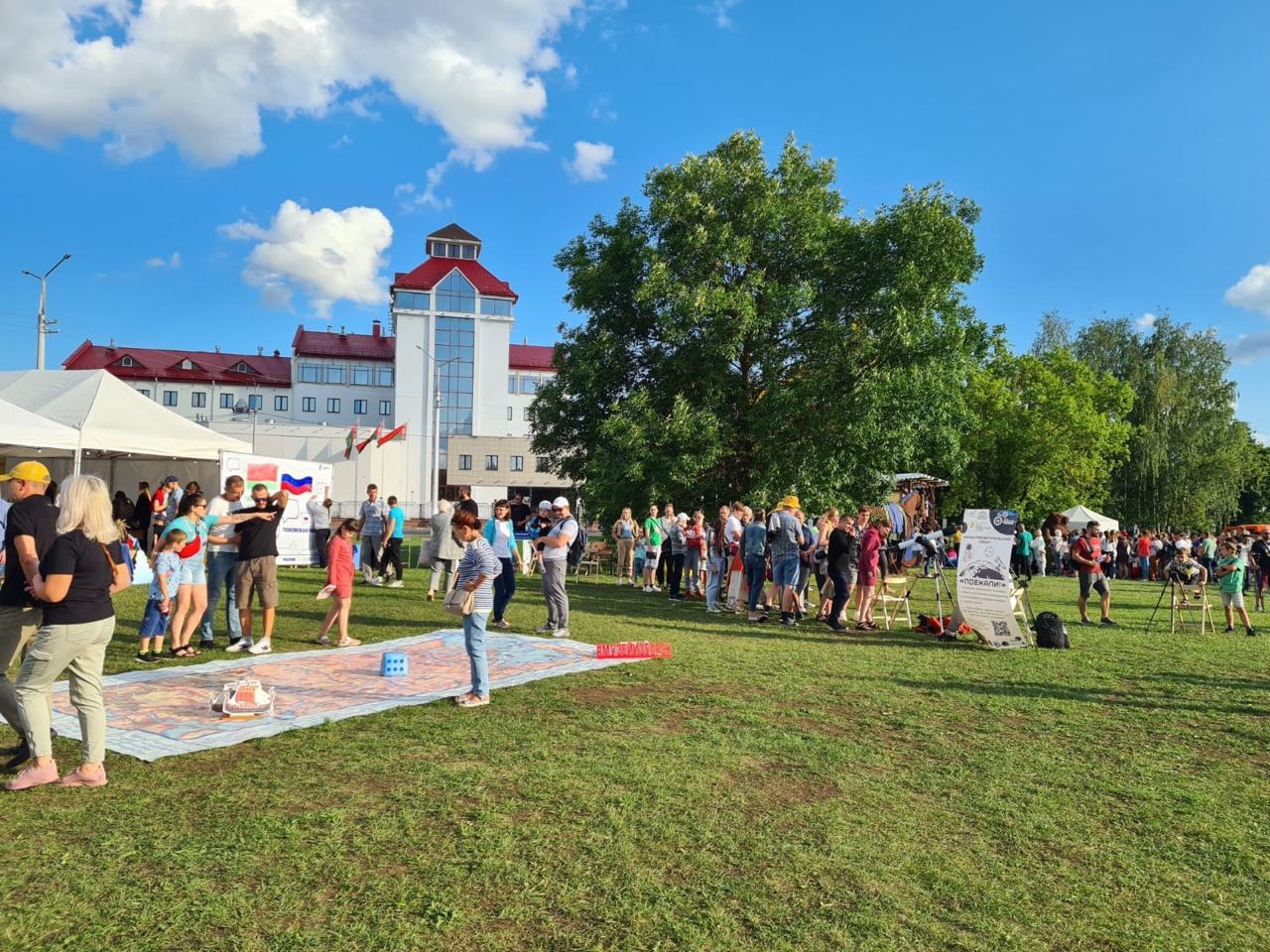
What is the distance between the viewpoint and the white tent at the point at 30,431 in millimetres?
15678

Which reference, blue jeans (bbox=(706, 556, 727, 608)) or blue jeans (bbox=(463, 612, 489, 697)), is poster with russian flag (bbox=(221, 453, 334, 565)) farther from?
blue jeans (bbox=(463, 612, 489, 697))

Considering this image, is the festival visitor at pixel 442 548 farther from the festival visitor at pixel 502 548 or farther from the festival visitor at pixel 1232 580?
the festival visitor at pixel 1232 580

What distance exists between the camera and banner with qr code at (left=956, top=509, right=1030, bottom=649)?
1101 centimetres

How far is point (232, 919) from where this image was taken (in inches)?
135

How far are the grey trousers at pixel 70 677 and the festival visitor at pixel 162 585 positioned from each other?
13.3 ft

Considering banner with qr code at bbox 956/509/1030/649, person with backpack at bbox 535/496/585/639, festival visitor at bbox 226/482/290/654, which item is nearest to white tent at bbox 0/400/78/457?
festival visitor at bbox 226/482/290/654

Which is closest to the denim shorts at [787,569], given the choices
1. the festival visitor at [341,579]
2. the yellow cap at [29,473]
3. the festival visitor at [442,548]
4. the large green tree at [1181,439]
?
the festival visitor at [442,548]

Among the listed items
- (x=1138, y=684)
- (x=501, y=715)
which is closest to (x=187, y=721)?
(x=501, y=715)

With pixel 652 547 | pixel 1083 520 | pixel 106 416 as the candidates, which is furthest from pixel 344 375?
pixel 652 547

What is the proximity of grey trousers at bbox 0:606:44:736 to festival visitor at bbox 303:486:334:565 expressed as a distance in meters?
16.5

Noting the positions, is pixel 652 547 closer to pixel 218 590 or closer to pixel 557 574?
pixel 557 574

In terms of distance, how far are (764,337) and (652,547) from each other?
8297mm

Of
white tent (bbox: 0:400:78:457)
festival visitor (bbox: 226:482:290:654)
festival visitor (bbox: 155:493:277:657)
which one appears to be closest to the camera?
festival visitor (bbox: 155:493:277:657)

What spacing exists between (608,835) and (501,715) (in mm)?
2678
